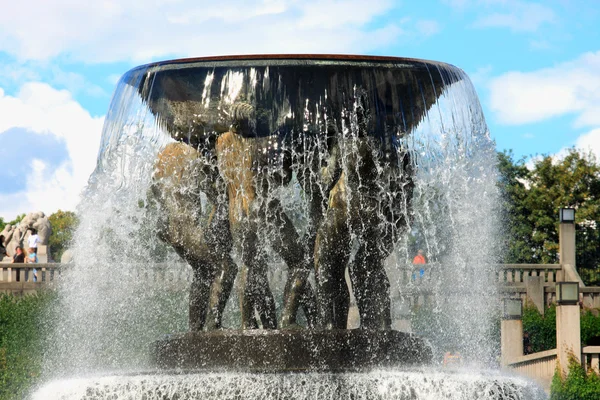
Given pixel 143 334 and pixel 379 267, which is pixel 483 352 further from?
pixel 143 334

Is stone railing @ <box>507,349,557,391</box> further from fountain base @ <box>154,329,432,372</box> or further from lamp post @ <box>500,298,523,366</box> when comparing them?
fountain base @ <box>154,329,432,372</box>

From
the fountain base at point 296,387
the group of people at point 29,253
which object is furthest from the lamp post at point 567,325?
the group of people at point 29,253

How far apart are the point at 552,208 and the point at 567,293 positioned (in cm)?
2473

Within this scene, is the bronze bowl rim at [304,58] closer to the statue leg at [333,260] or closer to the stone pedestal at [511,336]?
the statue leg at [333,260]

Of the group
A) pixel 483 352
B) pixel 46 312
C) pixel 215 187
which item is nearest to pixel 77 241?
pixel 215 187

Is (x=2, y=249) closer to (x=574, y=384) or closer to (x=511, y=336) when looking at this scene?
(x=511, y=336)

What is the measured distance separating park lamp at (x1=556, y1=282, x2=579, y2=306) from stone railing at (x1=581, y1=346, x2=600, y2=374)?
0.80m

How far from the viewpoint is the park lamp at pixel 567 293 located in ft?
66.6

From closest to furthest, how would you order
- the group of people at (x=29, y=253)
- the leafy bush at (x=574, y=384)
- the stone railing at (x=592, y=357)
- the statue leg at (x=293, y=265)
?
the statue leg at (x=293, y=265) → the leafy bush at (x=574, y=384) → the stone railing at (x=592, y=357) → the group of people at (x=29, y=253)

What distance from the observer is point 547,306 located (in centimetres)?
3084

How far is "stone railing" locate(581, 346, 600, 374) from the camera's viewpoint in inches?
808

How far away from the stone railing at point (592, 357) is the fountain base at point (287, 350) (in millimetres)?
9877

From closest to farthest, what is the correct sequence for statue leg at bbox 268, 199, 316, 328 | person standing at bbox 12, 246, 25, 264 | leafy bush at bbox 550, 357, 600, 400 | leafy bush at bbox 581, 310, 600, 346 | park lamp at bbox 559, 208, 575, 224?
statue leg at bbox 268, 199, 316, 328 → leafy bush at bbox 550, 357, 600, 400 → leafy bush at bbox 581, 310, 600, 346 → park lamp at bbox 559, 208, 575, 224 → person standing at bbox 12, 246, 25, 264

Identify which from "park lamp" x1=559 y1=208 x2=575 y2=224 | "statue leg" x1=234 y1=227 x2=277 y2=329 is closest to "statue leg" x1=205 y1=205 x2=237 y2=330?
"statue leg" x1=234 y1=227 x2=277 y2=329
